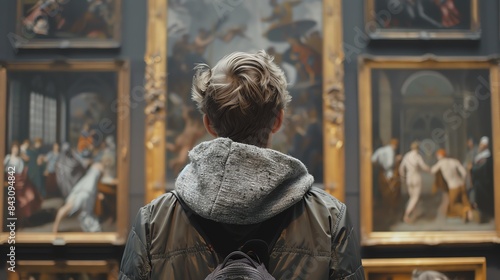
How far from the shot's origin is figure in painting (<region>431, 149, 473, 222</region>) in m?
5.21

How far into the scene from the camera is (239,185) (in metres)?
1.88

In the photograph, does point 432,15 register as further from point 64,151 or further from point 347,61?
point 64,151

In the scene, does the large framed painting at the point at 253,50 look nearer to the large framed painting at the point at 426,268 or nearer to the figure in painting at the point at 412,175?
the figure in painting at the point at 412,175

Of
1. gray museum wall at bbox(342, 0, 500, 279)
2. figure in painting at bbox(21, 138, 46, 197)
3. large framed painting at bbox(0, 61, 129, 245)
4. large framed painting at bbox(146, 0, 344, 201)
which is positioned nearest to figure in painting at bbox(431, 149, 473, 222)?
gray museum wall at bbox(342, 0, 500, 279)

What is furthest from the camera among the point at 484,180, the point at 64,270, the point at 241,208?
the point at 484,180

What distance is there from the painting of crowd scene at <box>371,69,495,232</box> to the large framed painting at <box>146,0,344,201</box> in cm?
38

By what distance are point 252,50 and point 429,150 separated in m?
1.66

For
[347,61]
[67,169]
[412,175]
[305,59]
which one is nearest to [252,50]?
[305,59]

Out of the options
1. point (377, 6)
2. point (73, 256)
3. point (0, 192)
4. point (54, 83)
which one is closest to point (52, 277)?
point (73, 256)

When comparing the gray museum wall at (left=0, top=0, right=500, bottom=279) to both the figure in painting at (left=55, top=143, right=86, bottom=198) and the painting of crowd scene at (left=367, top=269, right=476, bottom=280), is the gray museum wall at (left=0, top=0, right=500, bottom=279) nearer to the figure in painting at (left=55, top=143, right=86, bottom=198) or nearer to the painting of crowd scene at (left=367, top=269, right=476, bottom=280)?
the painting of crowd scene at (left=367, top=269, right=476, bottom=280)

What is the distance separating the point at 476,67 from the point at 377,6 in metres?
0.97

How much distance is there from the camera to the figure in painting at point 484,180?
5223 mm

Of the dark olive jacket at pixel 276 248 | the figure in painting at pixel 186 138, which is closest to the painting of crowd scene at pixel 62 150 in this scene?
the figure in painting at pixel 186 138

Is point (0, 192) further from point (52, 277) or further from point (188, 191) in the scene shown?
point (188, 191)
